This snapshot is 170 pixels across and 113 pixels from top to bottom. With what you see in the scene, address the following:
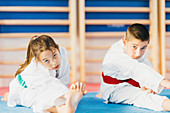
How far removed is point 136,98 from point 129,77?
15cm

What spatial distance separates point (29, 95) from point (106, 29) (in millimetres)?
1771

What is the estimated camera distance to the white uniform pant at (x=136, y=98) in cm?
158

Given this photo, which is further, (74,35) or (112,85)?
(74,35)

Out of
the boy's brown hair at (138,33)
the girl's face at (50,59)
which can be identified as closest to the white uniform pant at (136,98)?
the boy's brown hair at (138,33)

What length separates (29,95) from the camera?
170 cm

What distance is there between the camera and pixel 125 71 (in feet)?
5.70

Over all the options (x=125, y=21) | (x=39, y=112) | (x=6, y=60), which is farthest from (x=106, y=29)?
(x=39, y=112)

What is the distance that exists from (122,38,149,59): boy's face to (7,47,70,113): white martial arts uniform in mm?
485

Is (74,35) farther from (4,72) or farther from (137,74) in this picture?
(137,74)

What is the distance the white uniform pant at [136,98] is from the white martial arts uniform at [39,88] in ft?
1.36

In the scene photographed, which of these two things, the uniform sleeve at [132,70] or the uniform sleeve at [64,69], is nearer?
the uniform sleeve at [132,70]

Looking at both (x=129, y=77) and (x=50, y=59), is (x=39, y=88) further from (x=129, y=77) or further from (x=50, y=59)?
(x=129, y=77)

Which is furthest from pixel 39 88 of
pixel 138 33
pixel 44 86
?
pixel 138 33

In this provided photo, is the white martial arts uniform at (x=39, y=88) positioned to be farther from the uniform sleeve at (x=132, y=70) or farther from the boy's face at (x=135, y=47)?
the boy's face at (x=135, y=47)
